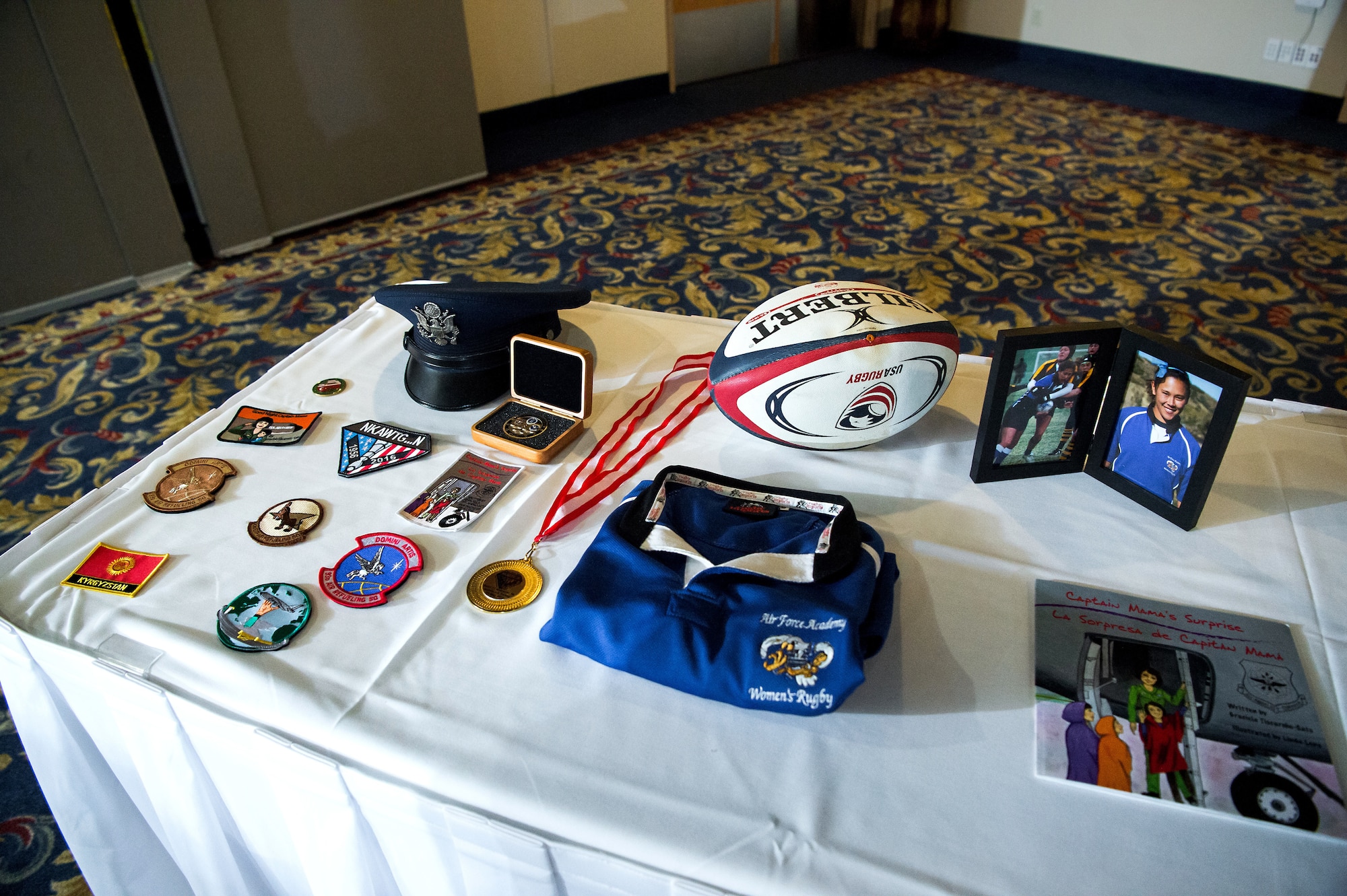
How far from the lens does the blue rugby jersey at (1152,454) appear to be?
109 cm

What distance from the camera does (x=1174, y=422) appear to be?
109cm

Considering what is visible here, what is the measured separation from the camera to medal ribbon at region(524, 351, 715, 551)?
117 cm

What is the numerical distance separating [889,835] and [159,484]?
1.08 metres

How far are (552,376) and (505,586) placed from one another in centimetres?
39

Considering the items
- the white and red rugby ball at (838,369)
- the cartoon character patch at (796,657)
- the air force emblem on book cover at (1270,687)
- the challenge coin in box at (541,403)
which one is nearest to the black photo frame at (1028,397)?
the white and red rugby ball at (838,369)

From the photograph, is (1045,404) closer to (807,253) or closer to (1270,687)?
(1270,687)

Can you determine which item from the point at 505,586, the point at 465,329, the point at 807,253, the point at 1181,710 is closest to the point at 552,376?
the point at 465,329

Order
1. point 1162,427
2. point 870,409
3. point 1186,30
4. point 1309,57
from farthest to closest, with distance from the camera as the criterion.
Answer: point 1186,30 < point 1309,57 < point 870,409 < point 1162,427

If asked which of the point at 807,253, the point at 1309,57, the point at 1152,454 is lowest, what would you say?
the point at 807,253

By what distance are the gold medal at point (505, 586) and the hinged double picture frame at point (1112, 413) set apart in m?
0.64

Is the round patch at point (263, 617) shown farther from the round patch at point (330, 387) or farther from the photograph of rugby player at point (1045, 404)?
the photograph of rugby player at point (1045, 404)

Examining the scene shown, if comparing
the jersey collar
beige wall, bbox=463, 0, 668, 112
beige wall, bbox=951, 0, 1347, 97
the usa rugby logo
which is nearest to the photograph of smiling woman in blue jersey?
the usa rugby logo

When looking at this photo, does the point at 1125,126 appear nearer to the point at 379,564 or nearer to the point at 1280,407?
Result: the point at 1280,407

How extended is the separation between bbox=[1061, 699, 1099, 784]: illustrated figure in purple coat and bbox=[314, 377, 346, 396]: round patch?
46.5 inches
